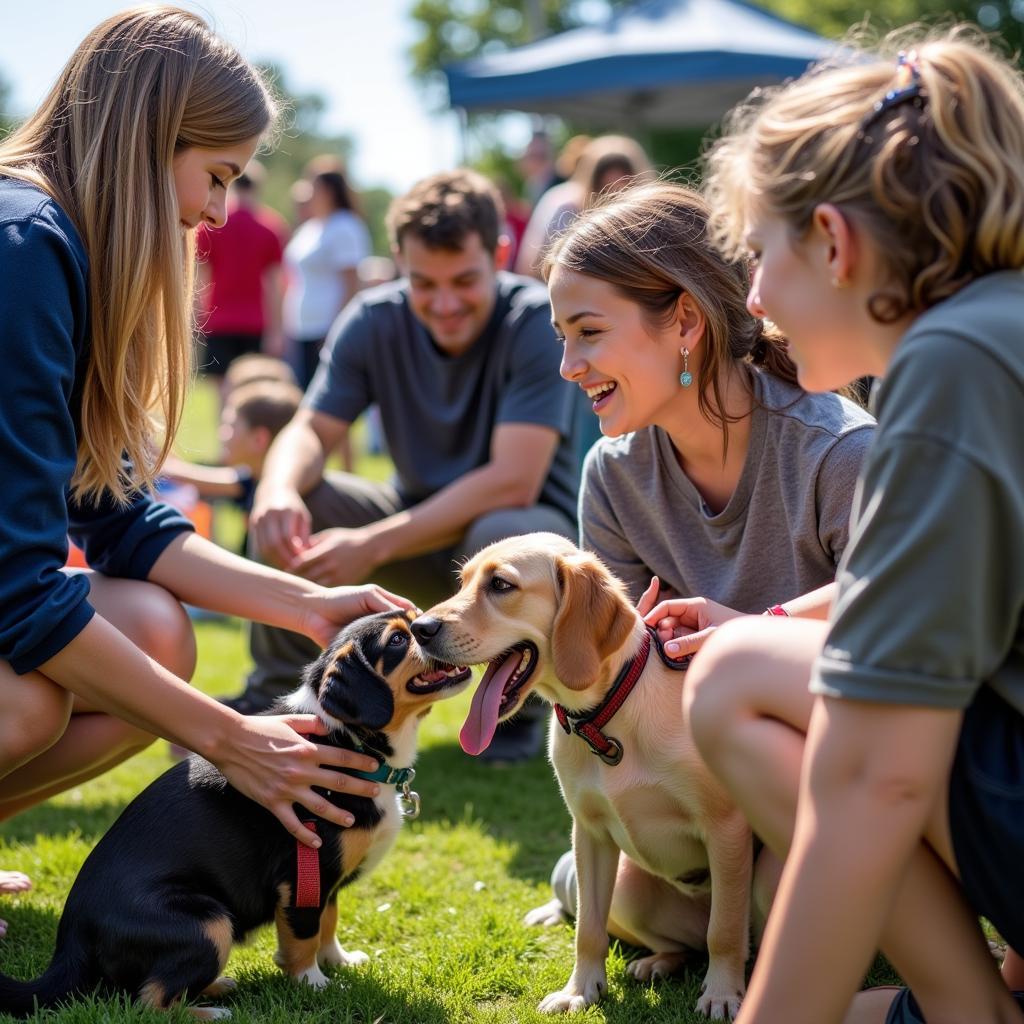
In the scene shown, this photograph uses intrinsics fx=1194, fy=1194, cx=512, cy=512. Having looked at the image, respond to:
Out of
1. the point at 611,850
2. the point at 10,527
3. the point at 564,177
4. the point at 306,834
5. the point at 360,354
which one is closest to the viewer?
the point at 10,527

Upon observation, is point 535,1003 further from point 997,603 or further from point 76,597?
point 997,603

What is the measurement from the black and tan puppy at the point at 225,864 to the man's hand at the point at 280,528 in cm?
121

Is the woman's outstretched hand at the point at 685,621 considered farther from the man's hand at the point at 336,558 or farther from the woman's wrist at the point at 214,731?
the man's hand at the point at 336,558

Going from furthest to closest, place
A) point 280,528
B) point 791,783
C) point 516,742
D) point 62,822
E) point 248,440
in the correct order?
point 248,440
point 516,742
point 280,528
point 62,822
point 791,783

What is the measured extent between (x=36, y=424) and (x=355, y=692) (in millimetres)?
960

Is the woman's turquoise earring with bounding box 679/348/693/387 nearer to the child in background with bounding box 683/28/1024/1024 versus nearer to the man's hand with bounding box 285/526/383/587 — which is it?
the child in background with bounding box 683/28/1024/1024

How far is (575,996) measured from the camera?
2.73 meters

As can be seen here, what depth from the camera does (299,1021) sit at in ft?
8.45

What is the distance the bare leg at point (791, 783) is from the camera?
6.37 feet

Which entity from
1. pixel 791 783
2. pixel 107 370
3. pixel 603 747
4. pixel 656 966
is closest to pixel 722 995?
pixel 656 966

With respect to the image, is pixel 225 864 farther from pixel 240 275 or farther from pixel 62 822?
pixel 240 275

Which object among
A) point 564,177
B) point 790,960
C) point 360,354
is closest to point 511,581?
point 790,960

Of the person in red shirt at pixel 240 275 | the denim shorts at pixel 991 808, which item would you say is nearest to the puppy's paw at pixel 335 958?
the denim shorts at pixel 991 808

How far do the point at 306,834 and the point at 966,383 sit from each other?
1.79 m
